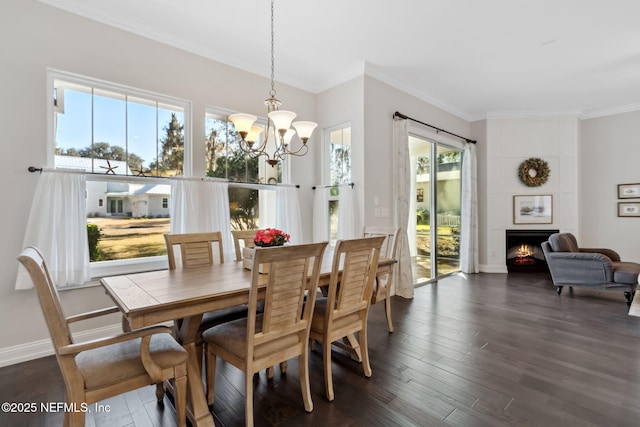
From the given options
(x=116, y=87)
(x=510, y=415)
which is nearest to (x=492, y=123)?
(x=510, y=415)

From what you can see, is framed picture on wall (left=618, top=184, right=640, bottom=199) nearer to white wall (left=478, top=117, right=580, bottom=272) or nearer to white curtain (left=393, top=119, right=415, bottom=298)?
white wall (left=478, top=117, right=580, bottom=272)

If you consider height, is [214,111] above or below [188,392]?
above

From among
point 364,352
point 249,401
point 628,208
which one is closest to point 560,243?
point 628,208

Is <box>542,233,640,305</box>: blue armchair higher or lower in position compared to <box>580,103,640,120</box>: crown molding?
lower

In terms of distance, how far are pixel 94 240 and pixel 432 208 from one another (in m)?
4.92

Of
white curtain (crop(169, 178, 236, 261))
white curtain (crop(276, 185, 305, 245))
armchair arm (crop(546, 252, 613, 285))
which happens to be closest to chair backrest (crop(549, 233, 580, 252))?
armchair arm (crop(546, 252, 613, 285))

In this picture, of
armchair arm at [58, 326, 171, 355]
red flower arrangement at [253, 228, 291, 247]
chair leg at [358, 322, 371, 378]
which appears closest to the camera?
armchair arm at [58, 326, 171, 355]

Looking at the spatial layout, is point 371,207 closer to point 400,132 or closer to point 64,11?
point 400,132

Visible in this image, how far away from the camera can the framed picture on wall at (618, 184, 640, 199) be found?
18.6ft

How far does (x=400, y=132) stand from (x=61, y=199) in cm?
406

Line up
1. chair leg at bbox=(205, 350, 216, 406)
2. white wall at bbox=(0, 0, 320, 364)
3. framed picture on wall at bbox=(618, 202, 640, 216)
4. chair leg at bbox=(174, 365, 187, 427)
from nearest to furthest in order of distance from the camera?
chair leg at bbox=(174, 365, 187, 427)
chair leg at bbox=(205, 350, 216, 406)
white wall at bbox=(0, 0, 320, 364)
framed picture on wall at bbox=(618, 202, 640, 216)

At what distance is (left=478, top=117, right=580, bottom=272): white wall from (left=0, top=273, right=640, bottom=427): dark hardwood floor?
2.82 m

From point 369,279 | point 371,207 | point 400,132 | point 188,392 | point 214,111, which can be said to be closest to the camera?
point 188,392

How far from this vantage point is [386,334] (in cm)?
310
